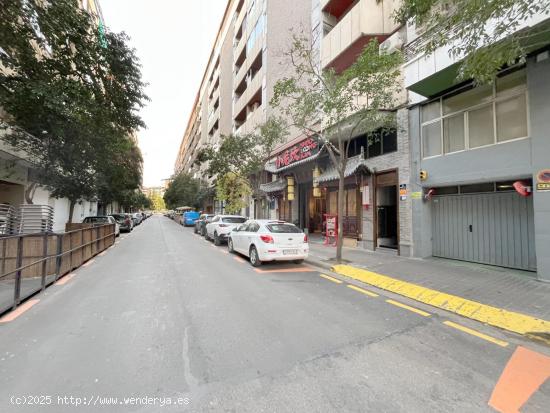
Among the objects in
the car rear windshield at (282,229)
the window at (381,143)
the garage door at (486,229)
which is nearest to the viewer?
the garage door at (486,229)

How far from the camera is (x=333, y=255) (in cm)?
1094

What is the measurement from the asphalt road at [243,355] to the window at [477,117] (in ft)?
19.7

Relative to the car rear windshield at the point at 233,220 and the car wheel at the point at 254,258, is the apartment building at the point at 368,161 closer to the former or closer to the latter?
the car rear windshield at the point at 233,220

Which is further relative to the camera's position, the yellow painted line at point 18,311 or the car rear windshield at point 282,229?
the car rear windshield at point 282,229

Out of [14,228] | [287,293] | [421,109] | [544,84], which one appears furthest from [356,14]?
[14,228]

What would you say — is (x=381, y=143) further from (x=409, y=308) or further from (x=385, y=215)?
(x=409, y=308)

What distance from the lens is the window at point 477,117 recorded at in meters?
7.52

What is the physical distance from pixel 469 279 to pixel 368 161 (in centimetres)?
673

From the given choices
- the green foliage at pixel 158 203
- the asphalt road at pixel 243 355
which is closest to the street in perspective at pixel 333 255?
the asphalt road at pixel 243 355

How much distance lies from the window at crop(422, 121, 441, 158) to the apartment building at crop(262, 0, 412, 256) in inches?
25.6

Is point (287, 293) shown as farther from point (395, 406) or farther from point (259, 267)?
point (395, 406)

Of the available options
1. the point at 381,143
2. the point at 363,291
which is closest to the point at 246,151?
the point at 381,143

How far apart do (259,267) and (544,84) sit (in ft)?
29.7

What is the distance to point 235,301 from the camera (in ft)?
18.3
